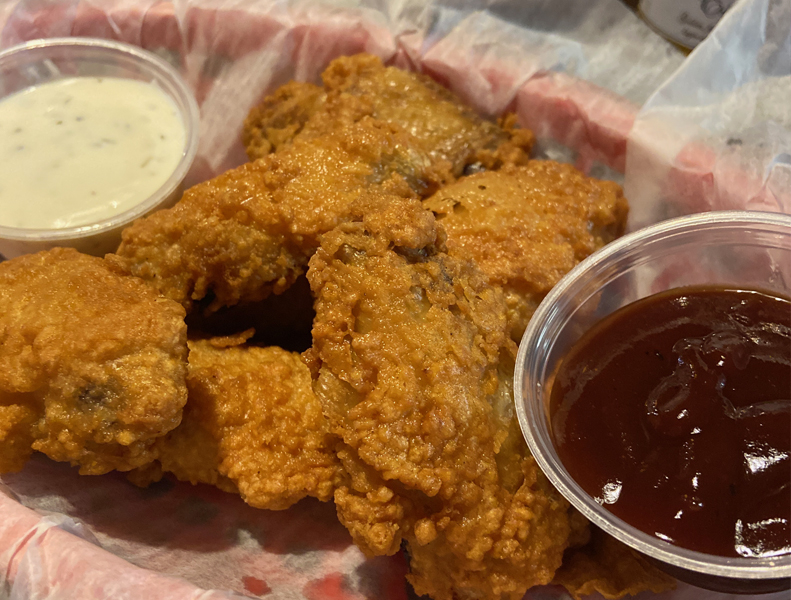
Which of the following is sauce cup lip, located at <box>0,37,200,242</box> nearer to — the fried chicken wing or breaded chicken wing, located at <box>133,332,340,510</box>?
the fried chicken wing

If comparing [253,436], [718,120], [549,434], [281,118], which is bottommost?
[253,436]

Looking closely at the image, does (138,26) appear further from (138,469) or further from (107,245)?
(138,469)

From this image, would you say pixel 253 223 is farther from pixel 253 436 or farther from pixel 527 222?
pixel 527 222

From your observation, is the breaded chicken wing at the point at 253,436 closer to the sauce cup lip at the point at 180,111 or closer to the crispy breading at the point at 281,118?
the sauce cup lip at the point at 180,111

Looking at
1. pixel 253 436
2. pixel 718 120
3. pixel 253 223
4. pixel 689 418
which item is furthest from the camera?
pixel 718 120

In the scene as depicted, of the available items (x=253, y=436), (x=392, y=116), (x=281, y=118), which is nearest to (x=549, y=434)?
(x=253, y=436)

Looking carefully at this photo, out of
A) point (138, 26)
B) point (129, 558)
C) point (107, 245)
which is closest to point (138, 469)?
point (129, 558)
